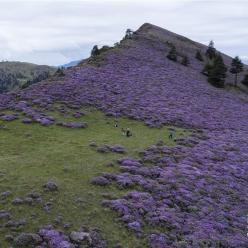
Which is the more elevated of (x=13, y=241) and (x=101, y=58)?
(x=101, y=58)

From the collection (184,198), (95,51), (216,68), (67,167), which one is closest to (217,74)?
(216,68)

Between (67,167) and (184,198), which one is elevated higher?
(67,167)

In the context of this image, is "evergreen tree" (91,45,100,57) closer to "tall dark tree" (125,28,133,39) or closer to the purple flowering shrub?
"tall dark tree" (125,28,133,39)

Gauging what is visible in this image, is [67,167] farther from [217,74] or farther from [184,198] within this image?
[217,74]

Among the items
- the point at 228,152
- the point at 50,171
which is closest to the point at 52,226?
the point at 50,171

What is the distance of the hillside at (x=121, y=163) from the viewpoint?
32250 millimetres

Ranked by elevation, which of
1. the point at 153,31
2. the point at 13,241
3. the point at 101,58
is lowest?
the point at 13,241

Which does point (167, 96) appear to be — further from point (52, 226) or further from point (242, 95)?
point (52, 226)

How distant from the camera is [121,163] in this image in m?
46.0

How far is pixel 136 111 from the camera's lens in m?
71.9

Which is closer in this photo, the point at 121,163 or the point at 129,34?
the point at 121,163

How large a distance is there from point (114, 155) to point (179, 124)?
2332cm

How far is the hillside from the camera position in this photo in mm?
32250

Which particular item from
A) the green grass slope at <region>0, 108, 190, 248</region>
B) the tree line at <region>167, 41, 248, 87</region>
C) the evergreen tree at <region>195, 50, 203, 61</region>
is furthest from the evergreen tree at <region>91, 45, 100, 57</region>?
the green grass slope at <region>0, 108, 190, 248</region>
